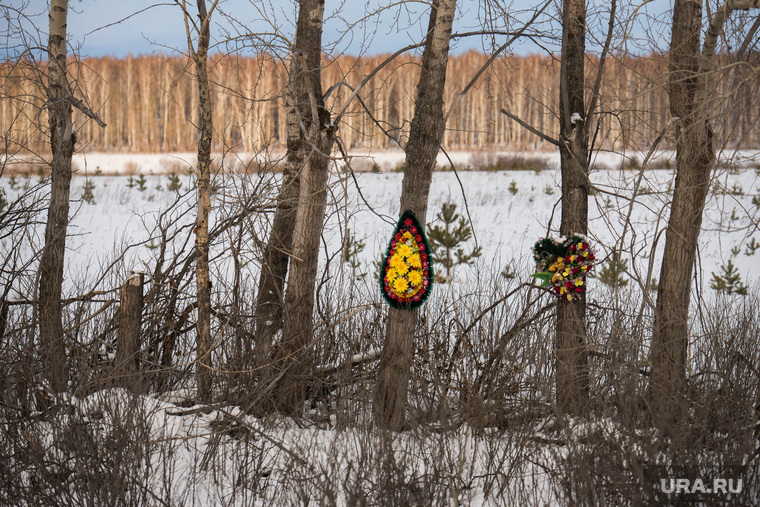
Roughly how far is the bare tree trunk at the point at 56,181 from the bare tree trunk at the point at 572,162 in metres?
3.35

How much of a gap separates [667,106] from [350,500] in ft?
10.8

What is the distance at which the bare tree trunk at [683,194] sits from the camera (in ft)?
13.0

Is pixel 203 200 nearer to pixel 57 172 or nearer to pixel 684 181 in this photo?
pixel 57 172

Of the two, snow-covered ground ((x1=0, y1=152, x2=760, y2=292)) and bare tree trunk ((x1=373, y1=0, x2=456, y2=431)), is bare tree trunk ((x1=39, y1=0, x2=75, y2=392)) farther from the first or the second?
snow-covered ground ((x1=0, y1=152, x2=760, y2=292))

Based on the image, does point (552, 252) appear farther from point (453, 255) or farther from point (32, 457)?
point (453, 255)

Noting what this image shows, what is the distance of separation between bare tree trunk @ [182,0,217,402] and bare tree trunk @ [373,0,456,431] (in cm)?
113

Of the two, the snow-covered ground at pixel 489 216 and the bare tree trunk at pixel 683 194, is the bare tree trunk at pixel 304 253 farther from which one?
the snow-covered ground at pixel 489 216

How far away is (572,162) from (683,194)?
2.47 feet

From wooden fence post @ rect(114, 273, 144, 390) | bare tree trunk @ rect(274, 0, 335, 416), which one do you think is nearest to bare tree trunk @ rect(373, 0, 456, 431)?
bare tree trunk @ rect(274, 0, 335, 416)

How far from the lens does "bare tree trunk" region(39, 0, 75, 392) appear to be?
4.29 m

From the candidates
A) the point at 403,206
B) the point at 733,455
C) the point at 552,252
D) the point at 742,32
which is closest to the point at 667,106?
the point at 742,32

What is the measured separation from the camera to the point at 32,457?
302 centimetres

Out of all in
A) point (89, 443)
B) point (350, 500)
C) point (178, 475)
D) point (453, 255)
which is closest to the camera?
point (350, 500)
